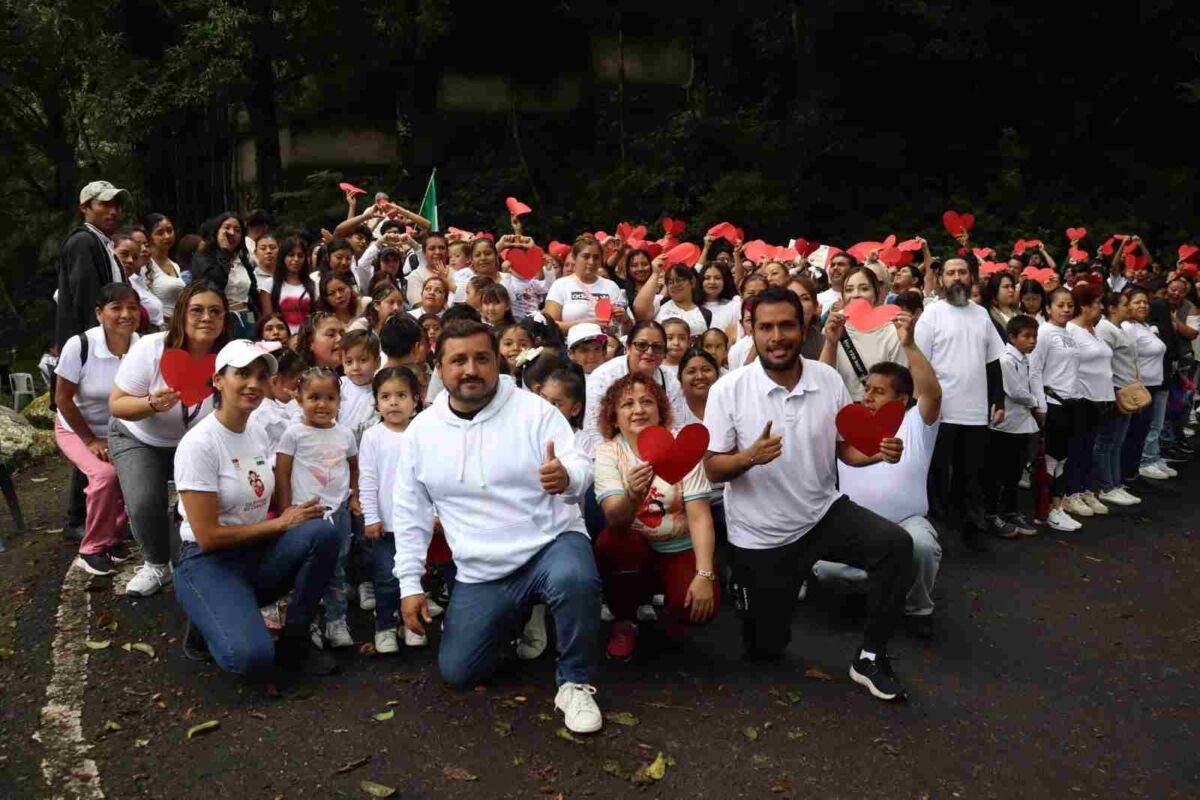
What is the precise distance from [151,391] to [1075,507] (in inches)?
279

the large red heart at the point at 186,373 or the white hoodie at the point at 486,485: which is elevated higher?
the large red heart at the point at 186,373

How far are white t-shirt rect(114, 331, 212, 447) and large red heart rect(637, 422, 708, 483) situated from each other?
263 cm

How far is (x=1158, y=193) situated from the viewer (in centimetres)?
2067

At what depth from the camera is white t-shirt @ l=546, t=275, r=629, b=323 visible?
27.8 feet

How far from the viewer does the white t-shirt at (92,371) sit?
19.9 feet

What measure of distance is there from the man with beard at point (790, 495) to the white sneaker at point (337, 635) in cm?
202

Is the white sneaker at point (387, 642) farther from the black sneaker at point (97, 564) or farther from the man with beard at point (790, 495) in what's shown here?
the black sneaker at point (97, 564)

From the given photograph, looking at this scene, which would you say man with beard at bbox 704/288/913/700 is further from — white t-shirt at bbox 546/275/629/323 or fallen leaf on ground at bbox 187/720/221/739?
white t-shirt at bbox 546/275/629/323

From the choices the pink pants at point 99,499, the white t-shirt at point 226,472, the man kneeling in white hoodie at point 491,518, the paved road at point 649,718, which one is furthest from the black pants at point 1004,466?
the pink pants at point 99,499

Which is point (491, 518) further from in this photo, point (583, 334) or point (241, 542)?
point (583, 334)

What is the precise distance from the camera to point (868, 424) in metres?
4.87

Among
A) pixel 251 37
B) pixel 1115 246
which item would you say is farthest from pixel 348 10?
pixel 1115 246

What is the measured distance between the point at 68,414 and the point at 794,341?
13.8ft

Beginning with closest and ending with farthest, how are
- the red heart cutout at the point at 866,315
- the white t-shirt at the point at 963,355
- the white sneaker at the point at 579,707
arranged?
the white sneaker at the point at 579,707 < the red heart cutout at the point at 866,315 < the white t-shirt at the point at 963,355
